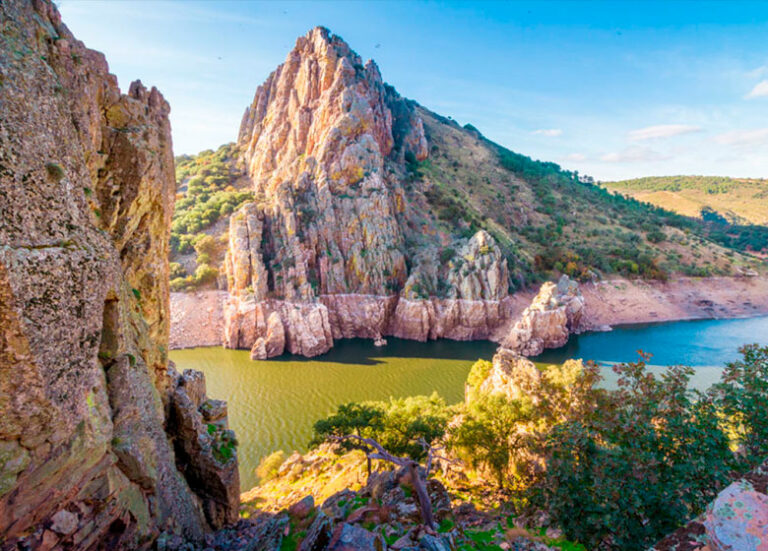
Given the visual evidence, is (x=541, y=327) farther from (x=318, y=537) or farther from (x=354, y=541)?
(x=318, y=537)

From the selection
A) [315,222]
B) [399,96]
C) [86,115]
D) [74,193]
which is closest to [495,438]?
[74,193]

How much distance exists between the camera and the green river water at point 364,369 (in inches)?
966

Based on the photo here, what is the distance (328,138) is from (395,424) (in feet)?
149

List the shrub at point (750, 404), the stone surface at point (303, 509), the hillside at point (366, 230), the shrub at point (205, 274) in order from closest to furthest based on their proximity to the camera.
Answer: the shrub at point (750, 404) → the stone surface at point (303, 509) → the hillside at point (366, 230) → the shrub at point (205, 274)

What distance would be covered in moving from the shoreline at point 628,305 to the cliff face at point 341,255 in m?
4.12

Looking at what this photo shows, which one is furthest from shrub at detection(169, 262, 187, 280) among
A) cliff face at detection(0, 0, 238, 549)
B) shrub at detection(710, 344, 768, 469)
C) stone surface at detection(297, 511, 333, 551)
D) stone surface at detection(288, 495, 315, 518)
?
shrub at detection(710, 344, 768, 469)

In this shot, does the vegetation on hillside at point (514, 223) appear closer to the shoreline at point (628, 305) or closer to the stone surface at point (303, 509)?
the shoreline at point (628, 305)

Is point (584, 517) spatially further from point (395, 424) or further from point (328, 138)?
point (328, 138)

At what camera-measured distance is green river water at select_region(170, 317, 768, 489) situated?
2455 cm

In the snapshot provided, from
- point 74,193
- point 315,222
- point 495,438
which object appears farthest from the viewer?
point 315,222

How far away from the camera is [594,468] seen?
28.3ft

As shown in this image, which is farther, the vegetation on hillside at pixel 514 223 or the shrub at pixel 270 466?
the vegetation on hillside at pixel 514 223

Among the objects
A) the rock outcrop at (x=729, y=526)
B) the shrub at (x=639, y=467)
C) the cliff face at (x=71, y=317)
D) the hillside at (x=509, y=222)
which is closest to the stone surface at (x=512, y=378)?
the shrub at (x=639, y=467)

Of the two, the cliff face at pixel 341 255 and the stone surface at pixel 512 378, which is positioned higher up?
the cliff face at pixel 341 255
